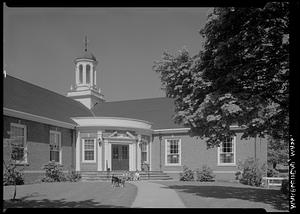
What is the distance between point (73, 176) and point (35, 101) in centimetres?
615

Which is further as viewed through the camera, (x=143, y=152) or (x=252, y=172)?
(x=143, y=152)

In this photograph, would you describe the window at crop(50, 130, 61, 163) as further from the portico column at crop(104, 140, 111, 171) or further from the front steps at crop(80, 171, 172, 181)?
the portico column at crop(104, 140, 111, 171)

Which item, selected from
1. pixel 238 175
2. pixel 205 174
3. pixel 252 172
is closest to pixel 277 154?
pixel 238 175

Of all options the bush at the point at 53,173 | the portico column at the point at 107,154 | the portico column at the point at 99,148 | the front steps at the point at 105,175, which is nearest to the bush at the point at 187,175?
the front steps at the point at 105,175

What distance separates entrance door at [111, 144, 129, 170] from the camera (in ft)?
98.0

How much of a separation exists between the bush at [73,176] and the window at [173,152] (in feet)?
27.8

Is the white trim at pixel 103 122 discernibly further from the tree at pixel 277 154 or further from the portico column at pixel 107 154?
the tree at pixel 277 154

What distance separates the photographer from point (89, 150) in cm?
2906

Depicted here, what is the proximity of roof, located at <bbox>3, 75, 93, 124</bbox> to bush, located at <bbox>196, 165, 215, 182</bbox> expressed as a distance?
34.6 ft

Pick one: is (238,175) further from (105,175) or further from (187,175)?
(105,175)

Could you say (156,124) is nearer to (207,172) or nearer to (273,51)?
(207,172)

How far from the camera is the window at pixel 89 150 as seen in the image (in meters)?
29.0

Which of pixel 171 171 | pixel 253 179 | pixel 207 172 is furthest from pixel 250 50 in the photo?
pixel 171 171

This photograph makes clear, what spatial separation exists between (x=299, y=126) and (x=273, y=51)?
16.6ft
